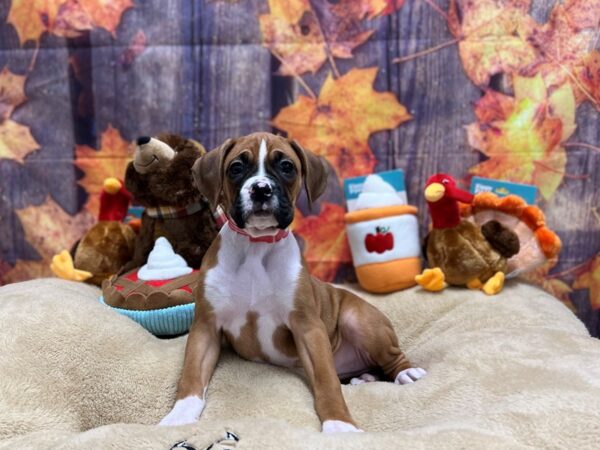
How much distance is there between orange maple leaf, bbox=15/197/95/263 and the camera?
117 inches

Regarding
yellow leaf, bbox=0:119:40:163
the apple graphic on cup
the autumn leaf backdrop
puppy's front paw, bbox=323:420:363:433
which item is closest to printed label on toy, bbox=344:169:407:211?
the autumn leaf backdrop

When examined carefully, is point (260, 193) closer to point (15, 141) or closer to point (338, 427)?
point (338, 427)

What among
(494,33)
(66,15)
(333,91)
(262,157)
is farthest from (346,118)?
(66,15)

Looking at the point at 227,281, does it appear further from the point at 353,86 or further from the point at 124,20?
the point at 124,20

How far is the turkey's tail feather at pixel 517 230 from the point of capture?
251 centimetres

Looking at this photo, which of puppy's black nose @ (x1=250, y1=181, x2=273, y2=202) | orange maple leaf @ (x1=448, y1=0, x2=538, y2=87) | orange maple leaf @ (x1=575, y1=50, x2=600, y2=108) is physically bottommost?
puppy's black nose @ (x1=250, y1=181, x2=273, y2=202)

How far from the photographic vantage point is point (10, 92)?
290 cm

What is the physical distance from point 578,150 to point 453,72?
2.61 feet

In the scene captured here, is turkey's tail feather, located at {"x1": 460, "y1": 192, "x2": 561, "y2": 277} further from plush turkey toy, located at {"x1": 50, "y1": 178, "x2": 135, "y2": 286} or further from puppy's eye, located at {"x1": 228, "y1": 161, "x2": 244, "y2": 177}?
plush turkey toy, located at {"x1": 50, "y1": 178, "x2": 135, "y2": 286}

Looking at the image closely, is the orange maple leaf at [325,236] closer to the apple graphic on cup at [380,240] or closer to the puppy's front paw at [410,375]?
the apple graphic on cup at [380,240]

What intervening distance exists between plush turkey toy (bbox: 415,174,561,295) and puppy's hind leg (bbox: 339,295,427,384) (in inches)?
19.7

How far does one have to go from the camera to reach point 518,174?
2.85 meters

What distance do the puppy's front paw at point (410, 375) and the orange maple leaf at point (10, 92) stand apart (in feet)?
8.15

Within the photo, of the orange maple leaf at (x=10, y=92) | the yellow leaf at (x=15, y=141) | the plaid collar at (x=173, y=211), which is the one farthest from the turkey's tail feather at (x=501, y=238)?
the orange maple leaf at (x=10, y=92)
